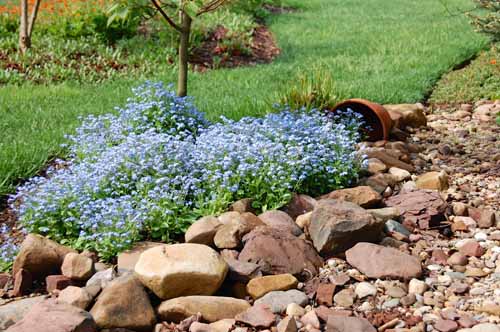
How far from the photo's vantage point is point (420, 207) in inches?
176

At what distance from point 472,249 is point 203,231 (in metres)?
1.56

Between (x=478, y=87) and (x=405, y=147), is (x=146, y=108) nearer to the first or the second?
(x=405, y=147)

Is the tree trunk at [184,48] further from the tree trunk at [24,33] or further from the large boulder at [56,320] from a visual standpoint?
the tree trunk at [24,33]

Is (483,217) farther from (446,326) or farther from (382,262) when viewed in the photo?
(446,326)

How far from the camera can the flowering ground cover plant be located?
4.09 metres

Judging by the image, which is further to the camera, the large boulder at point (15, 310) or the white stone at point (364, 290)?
the white stone at point (364, 290)

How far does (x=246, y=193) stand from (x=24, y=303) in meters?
1.62

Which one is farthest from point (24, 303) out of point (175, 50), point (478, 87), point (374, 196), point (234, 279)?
point (175, 50)

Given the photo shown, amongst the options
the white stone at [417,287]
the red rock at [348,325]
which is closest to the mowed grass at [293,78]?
the red rock at [348,325]

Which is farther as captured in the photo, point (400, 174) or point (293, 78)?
point (293, 78)

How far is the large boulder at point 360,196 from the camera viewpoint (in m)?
4.53

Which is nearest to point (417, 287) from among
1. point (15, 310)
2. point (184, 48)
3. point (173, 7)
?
point (15, 310)

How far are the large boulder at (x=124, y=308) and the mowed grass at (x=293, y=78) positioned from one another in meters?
2.06

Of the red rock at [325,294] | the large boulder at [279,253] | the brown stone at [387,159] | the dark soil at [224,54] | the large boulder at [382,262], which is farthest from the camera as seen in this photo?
the dark soil at [224,54]
